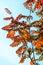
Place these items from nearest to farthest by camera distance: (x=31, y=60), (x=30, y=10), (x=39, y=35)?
(x=39, y=35) < (x=31, y=60) < (x=30, y=10)

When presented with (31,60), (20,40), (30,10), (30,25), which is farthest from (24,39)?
(30,10)

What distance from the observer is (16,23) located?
21.2 ft

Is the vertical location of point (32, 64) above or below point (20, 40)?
below

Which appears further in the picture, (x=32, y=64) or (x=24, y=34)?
(x=32, y=64)

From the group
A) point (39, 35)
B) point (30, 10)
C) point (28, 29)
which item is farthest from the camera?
point (30, 10)

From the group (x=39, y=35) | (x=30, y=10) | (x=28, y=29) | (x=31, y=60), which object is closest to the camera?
(x=39, y=35)

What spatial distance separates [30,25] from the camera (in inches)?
244

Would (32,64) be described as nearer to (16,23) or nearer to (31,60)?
(31,60)

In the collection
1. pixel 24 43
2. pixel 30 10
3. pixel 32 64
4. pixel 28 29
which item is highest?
pixel 30 10

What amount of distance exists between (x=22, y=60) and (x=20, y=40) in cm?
136

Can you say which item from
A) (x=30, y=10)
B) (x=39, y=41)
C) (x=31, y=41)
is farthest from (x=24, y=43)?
(x=30, y=10)

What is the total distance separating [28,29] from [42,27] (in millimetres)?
568

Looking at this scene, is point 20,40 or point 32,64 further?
point 32,64

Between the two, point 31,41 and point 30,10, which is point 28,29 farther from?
point 30,10
